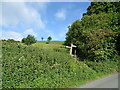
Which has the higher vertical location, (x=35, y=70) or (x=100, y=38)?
(x=100, y=38)

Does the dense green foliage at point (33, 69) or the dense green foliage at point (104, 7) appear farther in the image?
the dense green foliage at point (104, 7)

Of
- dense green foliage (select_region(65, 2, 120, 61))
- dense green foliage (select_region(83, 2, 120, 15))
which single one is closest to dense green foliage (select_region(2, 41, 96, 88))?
dense green foliage (select_region(65, 2, 120, 61))

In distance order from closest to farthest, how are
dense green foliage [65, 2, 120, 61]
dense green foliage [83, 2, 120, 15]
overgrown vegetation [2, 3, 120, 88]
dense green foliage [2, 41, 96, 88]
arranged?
Answer: dense green foliage [2, 41, 96, 88]
overgrown vegetation [2, 3, 120, 88]
dense green foliage [65, 2, 120, 61]
dense green foliage [83, 2, 120, 15]

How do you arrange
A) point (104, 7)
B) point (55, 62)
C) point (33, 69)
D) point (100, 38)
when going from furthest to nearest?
point (104, 7)
point (100, 38)
point (55, 62)
point (33, 69)

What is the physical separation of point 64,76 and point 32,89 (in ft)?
6.21

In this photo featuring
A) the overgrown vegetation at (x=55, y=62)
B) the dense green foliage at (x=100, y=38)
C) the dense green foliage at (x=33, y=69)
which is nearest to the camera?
the dense green foliage at (x=33, y=69)

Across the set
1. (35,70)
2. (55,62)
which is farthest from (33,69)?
(55,62)

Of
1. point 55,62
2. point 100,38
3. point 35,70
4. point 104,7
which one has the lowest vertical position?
point 35,70

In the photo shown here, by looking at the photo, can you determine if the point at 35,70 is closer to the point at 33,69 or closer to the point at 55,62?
the point at 33,69

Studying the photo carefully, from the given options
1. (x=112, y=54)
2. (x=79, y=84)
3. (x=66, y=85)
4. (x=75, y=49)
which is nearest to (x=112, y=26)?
(x=112, y=54)

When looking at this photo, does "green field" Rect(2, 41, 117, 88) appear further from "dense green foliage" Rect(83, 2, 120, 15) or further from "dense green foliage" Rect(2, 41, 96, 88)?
"dense green foliage" Rect(83, 2, 120, 15)

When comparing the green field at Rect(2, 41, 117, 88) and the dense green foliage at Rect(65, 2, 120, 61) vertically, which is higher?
the dense green foliage at Rect(65, 2, 120, 61)

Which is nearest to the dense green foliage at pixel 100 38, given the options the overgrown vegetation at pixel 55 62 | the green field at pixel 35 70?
the overgrown vegetation at pixel 55 62

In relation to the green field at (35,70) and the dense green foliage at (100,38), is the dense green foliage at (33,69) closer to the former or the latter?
the green field at (35,70)
